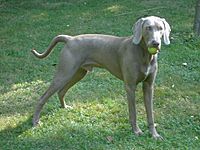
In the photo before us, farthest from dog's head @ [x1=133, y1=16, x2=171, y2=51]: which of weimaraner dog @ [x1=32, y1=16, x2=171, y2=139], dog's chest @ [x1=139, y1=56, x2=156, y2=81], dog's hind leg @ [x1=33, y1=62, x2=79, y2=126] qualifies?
dog's hind leg @ [x1=33, y1=62, x2=79, y2=126]

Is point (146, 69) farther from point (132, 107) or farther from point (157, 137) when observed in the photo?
point (157, 137)

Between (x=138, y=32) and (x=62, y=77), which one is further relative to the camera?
(x=62, y=77)

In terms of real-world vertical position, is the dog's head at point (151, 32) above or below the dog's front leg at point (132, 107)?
above

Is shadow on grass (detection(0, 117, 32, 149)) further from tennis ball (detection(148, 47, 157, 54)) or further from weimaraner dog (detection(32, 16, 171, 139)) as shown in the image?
tennis ball (detection(148, 47, 157, 54))

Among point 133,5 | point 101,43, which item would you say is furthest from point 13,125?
point 133,5

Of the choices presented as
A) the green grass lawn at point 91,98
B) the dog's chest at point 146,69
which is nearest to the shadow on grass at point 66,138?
the green grass lawn at point 91,98

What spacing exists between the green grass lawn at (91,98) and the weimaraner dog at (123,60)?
10.3 inches

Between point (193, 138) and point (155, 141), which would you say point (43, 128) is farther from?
point (193, 138)

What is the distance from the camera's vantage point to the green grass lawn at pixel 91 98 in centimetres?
473

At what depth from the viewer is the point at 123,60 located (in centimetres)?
466

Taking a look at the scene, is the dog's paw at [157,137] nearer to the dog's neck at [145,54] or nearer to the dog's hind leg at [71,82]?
the dog's neck at [145,54]

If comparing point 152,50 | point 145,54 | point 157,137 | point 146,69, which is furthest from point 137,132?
point 152,50

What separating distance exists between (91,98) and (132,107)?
114 centimetres

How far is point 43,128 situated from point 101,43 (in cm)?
112
